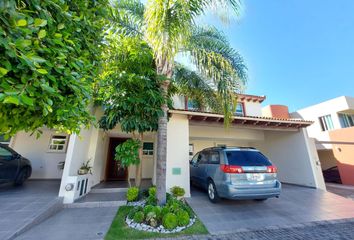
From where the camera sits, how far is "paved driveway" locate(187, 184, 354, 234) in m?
4.52

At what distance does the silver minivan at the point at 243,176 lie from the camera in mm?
5066

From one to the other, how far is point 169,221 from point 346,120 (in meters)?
20.1

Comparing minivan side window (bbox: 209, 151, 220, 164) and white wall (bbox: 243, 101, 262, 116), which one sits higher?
white wall (bbox: 243, 101, 262, 116)

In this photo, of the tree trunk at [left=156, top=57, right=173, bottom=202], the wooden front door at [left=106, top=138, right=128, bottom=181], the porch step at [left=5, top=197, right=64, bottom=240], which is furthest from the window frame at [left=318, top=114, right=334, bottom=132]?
the porch step at [left=5, top=197, right=64, bottom=240]

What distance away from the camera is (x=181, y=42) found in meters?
5.00

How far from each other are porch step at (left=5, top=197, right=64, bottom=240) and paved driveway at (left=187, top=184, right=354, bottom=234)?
174 inches

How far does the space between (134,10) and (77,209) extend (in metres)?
7.51

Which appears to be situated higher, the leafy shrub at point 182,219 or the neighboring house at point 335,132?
the neighboring house at point 335,132

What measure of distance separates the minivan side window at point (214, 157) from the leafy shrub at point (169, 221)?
249cm

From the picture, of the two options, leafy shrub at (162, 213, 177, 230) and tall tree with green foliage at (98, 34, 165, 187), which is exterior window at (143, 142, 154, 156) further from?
leafy shrub at (162, 213, 177, 230)

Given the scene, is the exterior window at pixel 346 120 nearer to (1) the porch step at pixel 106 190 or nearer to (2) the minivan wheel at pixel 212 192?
(2) the minivan wheel at pixel 212 192

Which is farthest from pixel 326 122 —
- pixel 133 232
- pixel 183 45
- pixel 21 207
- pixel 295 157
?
pixel 21 207

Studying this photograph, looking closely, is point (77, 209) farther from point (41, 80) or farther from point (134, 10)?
point (134, 10)

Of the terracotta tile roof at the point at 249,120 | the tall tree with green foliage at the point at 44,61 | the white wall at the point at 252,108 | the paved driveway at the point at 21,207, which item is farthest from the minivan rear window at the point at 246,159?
the white wall at the point at 252,108
